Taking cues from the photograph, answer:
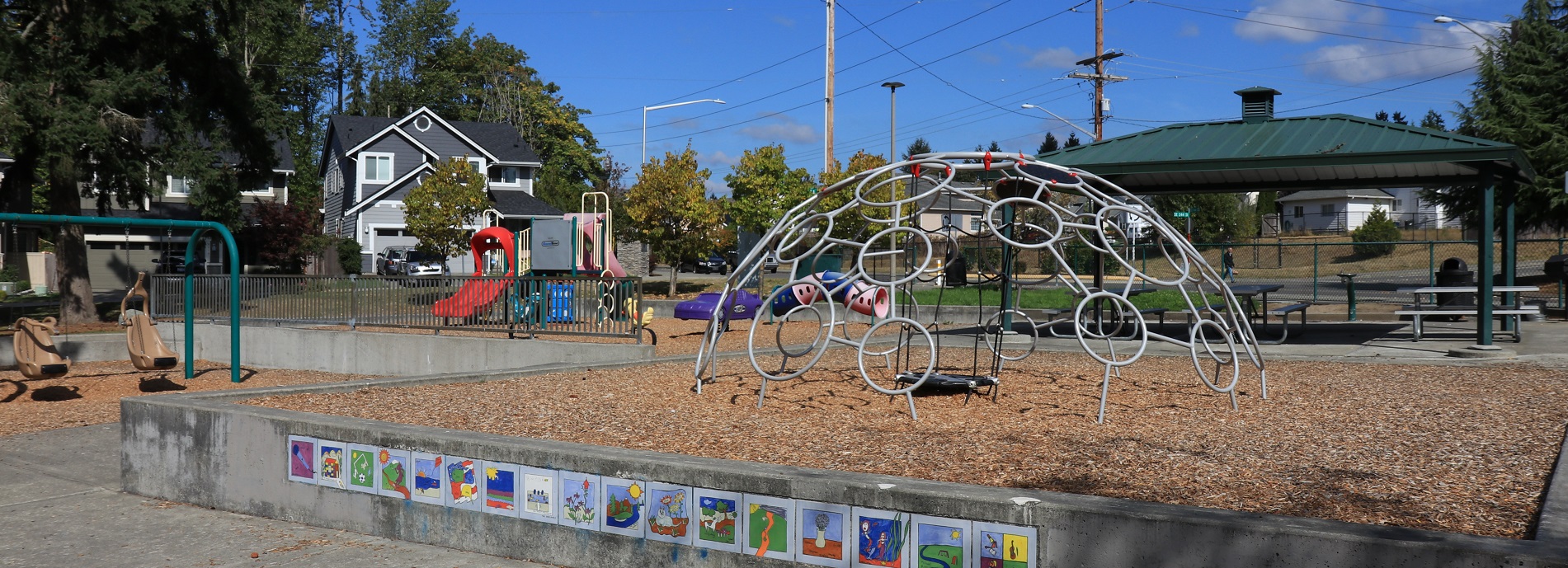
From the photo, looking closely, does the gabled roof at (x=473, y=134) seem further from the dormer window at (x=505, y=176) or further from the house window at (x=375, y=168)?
the house window at (x=375, y=168)

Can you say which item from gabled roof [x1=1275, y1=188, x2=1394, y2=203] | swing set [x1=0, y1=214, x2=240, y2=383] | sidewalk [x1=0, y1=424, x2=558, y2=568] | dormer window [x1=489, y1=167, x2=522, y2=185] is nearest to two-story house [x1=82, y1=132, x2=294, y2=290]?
dormer window [x1=489, y1=167, x2=522, y2=185]

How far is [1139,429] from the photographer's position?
762 centimetres

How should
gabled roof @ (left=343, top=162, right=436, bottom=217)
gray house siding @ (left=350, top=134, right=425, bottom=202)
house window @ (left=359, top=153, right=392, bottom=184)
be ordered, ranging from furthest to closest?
gray house siding @ (left=350, top=134, right=425, bottom=202), house window @ (left=359, top=153, right=392, bottom=184), gabled roof @ (left=343, top=162, right=436, bottom=217)

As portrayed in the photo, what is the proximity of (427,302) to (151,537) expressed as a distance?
1036 centimetres

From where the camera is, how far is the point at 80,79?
22250 mm

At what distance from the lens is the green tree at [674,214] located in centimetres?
3228

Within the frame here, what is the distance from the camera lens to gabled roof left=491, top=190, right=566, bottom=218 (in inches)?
1809

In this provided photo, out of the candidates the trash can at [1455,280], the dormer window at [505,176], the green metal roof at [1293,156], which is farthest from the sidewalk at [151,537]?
the dormer window at [505,176]

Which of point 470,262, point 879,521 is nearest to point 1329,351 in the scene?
point 879,521

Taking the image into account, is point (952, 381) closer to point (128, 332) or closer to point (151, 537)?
point (151, 537)

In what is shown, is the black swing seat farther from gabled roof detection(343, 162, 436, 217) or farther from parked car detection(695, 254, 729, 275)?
parked car detection(695, 254, 729, 275)

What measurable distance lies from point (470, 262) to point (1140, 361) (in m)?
37.1

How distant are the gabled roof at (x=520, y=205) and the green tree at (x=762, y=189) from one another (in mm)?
12141

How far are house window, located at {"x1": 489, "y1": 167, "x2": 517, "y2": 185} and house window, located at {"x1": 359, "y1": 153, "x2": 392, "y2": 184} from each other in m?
4.76
